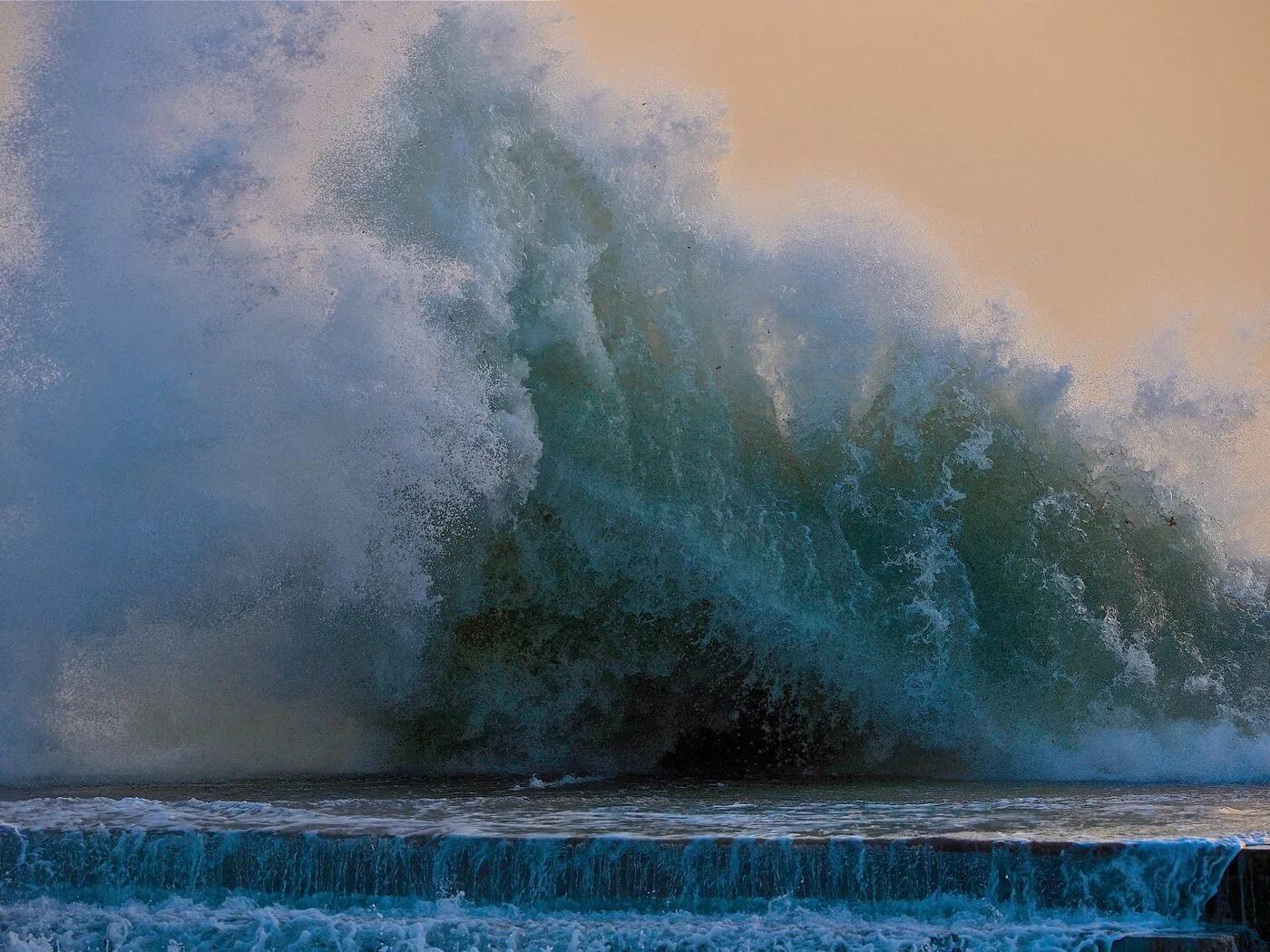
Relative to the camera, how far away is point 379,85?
8.84m

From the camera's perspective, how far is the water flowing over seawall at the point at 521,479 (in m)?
7.61

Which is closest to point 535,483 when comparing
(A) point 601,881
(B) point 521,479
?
(B) point 521,479

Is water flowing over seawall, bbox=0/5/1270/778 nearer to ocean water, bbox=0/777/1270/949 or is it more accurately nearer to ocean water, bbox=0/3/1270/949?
ocean water, bbox=0/3/1270/949

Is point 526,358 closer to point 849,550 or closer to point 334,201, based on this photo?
point 334,201

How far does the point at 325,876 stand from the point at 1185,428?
666 centimetres

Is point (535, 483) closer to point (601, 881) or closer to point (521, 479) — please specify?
point (521, 479)

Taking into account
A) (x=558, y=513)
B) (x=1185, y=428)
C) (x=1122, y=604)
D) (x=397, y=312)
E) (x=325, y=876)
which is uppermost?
(x=397, y=312)

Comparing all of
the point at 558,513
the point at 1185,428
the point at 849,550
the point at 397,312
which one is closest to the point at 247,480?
the point at 397,312

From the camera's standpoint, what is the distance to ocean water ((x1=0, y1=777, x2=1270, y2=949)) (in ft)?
13.6

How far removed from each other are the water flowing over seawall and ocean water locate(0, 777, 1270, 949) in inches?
105

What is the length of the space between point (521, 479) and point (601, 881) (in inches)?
150

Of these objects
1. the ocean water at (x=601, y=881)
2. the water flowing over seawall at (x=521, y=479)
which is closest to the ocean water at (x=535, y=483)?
the water flowing over seawall at (x=521, y=479)

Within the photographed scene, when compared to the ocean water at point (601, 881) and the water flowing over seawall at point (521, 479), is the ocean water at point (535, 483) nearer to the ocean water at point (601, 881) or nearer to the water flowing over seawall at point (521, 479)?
the water flowing over seawall at point (521, 479)

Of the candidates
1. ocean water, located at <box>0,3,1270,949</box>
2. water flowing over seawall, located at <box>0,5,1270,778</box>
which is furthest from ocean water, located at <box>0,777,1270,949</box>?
water flowing over seawall, located at <box>0,5,1270,778</box>
